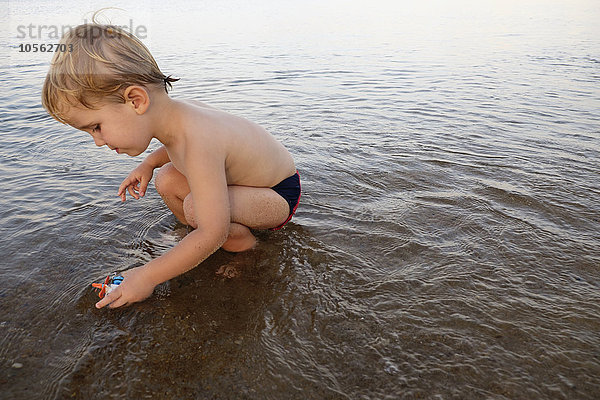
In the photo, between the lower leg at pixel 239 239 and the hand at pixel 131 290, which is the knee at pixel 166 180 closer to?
the lower leg at pixel 239 239

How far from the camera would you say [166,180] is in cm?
261

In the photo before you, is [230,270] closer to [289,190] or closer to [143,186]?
→ [289,190]

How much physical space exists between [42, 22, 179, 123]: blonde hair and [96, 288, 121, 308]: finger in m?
0.79

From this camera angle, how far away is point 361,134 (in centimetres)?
460

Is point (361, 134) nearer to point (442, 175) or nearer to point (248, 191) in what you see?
point (442, 175)

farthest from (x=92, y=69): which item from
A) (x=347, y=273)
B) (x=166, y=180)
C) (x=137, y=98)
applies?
(x=347, y=273)

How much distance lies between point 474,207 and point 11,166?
371 cm

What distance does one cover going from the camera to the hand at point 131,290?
195 cm

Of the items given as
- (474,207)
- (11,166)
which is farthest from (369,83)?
(11,166)

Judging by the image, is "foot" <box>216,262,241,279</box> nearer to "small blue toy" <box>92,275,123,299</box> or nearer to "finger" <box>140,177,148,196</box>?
"small blue toy" <box>92,275,123,299</box>

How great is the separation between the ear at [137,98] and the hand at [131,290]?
725 millimetres

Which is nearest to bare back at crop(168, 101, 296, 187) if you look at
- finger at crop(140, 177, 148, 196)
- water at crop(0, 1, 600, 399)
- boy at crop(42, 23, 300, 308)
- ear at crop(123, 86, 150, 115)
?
boy at crop(42, 23, 300, 308)

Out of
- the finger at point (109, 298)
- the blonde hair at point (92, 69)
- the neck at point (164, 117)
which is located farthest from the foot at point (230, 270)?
the blonde hair at point (92, 69)

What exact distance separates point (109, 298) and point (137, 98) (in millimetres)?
885
